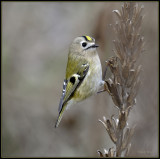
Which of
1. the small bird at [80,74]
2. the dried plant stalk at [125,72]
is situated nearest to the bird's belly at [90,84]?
the small bird at [80,74]

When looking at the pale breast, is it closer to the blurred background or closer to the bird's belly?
the bird's belly

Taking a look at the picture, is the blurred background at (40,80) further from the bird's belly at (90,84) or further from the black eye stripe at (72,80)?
the black eye stripe at (72,80)

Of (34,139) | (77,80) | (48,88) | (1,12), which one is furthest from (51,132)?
(1,12)

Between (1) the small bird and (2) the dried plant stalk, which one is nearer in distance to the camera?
(2) the dried plant stalk

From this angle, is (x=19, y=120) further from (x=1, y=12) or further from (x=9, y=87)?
(x=1, y=12)

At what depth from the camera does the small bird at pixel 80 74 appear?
11.3 ft

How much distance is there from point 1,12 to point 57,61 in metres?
1.27

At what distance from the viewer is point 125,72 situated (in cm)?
206

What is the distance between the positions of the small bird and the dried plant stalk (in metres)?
1.32

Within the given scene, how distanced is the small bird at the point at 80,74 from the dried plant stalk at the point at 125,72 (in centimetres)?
132

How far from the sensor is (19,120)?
201 inches

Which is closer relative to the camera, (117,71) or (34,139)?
(117,71)

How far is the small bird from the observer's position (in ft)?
11.3

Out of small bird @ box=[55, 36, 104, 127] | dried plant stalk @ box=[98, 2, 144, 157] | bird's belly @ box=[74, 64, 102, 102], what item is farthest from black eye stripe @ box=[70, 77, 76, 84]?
dried plant stalk @ box=[98, 2, 144, 157]
